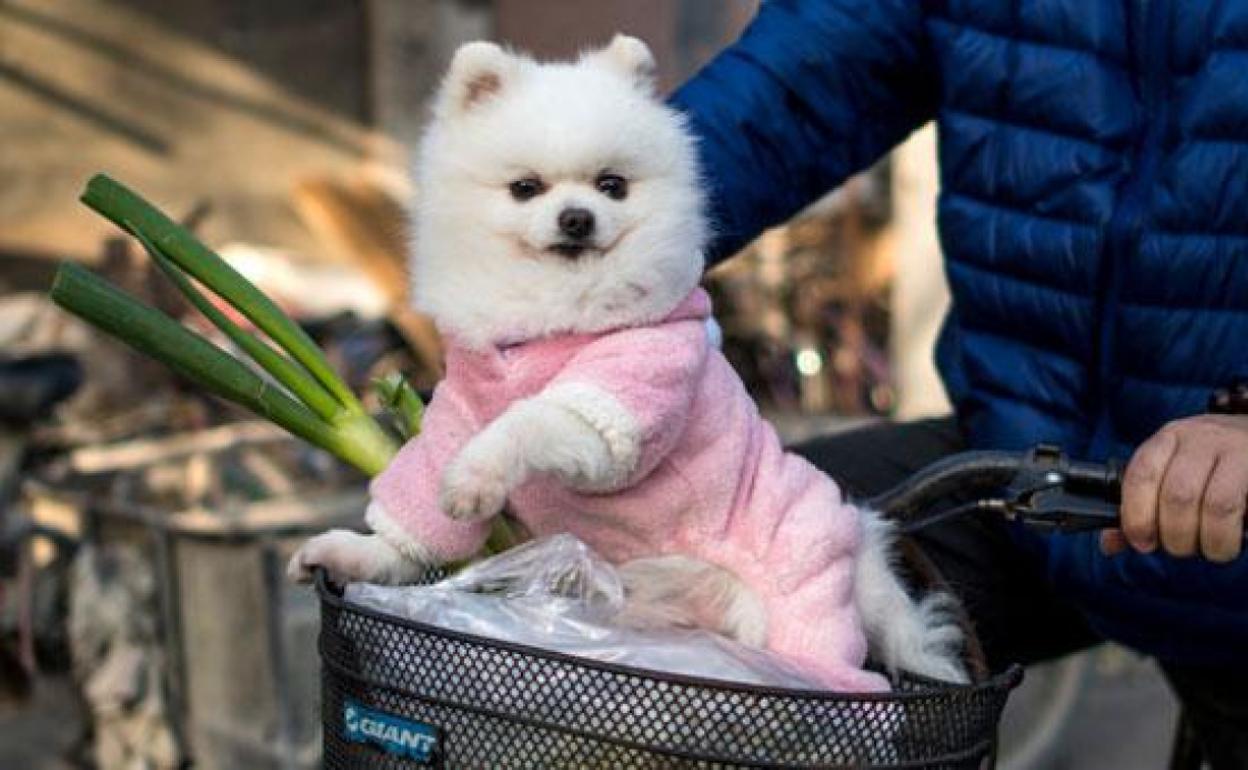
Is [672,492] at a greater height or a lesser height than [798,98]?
lesser

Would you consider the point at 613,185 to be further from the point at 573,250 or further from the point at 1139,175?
the point at 1139,175

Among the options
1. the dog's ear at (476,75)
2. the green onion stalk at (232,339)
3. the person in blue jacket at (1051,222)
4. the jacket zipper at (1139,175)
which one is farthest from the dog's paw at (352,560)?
the jacket zipper at (1139,175)

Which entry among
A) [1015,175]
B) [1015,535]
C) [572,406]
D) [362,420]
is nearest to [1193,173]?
[1015,175]

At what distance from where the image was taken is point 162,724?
4629 millimetres

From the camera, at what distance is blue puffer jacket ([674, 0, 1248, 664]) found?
79.1 inches

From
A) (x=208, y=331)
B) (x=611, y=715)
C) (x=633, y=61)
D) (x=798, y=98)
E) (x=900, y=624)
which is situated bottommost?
(x=208, y=331)

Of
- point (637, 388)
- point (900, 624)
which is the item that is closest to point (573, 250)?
point (637, 388)

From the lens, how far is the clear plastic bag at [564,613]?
4.96 feet

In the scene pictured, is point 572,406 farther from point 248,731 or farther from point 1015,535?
point 248,731

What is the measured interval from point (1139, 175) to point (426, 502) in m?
0.95

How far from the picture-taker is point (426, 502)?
1676 mm

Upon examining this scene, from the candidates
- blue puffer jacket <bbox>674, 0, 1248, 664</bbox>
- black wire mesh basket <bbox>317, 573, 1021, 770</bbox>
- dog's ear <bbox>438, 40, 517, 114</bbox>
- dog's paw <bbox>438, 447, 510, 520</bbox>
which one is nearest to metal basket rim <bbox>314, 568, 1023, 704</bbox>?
black wire mesh basket <bbox>317, 573, 1021, 770</bbox>

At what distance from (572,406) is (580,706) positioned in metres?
0.29

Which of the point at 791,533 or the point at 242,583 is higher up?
the point at 791,533
